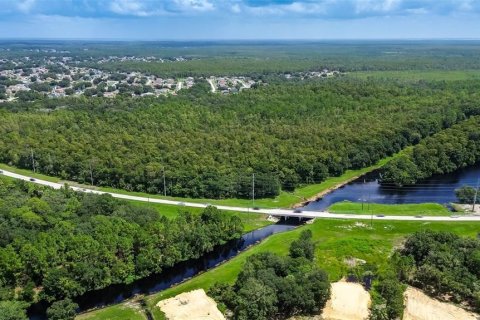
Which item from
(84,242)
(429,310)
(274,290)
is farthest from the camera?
(84,242)

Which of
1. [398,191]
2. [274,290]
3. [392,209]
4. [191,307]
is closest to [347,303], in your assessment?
[274,290]

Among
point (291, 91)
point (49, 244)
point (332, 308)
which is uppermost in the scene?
point (291, 91)

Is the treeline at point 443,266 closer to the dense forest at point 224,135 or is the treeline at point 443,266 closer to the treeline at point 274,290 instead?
the treeline at point 274,290

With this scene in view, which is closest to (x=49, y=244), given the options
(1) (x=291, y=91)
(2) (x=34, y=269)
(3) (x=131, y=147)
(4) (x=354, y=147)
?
(2) (x=34, y=269)

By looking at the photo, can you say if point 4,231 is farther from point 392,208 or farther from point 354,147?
point 354,147

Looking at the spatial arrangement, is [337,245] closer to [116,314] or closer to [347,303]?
[347,303]
